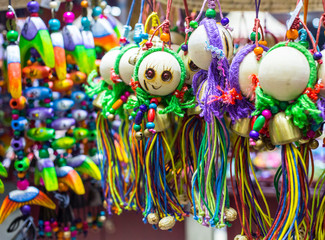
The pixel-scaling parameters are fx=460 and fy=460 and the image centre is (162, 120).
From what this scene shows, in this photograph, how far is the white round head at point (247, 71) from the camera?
60cm

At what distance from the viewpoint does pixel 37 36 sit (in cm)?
87

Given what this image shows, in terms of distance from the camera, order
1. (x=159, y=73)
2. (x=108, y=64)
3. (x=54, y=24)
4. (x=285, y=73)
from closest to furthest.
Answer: (x=285, y=73) → (x=159, y=73) → (x=108, y=64) → (x=54, y=24)

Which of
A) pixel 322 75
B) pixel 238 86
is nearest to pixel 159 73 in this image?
pixel 238 86

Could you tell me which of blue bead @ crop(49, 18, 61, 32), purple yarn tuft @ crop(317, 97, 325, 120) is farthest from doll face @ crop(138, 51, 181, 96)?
blue bead @ crop(49, 18, 61, 32)

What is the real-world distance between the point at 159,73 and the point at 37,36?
328 mm

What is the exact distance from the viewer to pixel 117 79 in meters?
0.77

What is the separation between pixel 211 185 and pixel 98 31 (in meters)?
0.45

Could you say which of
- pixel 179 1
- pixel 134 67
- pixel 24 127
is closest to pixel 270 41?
pixel 179 1

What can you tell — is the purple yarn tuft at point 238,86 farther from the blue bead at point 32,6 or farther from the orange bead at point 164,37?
the blue bead at point 32,6

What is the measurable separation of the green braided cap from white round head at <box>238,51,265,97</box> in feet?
0.12

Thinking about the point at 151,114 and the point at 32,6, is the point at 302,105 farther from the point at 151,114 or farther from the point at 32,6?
the point at 32,6

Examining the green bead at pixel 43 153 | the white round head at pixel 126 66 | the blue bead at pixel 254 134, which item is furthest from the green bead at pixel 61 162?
the blue bead at pixel 254 134

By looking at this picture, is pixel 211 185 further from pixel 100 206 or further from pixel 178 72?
pixel 100 206

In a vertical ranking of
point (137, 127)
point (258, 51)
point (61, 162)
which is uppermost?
Answer: point (258, 51)
